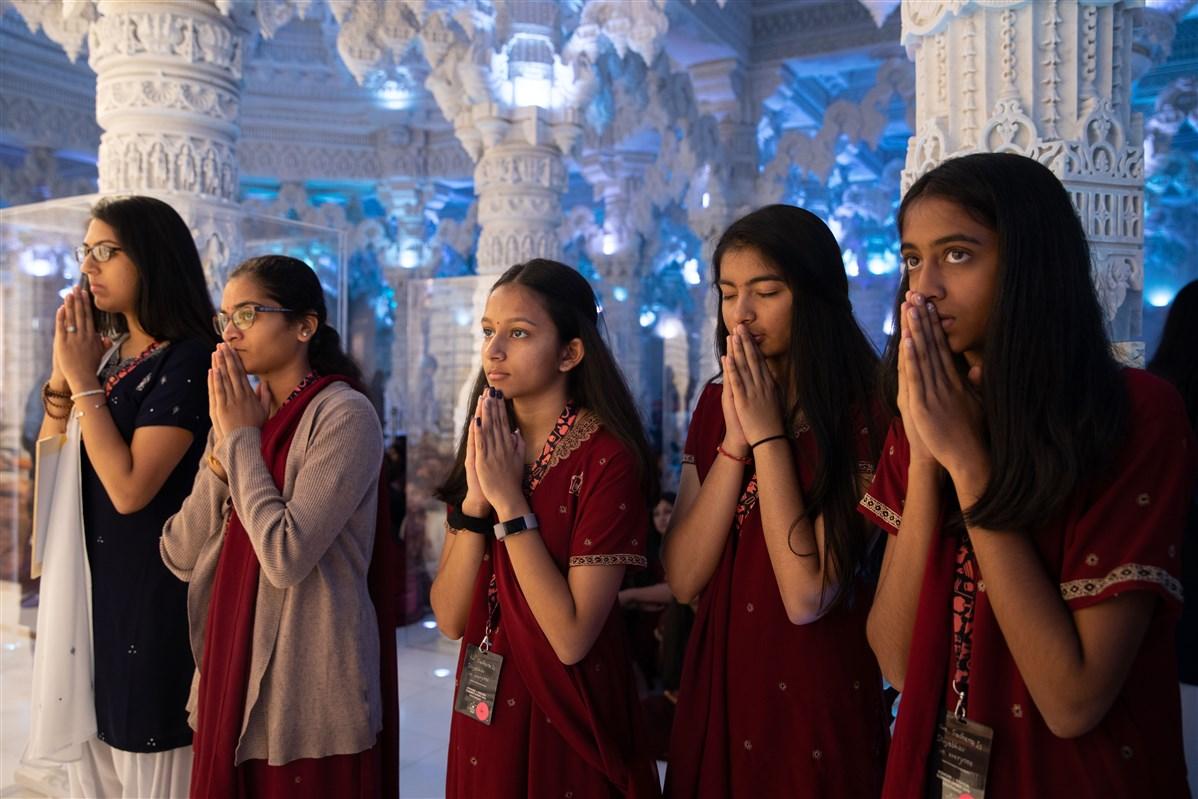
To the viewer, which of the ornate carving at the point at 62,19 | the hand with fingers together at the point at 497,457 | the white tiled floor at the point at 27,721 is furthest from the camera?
the ornate carving at the point at 62,19

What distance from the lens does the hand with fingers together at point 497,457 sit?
5.32 ft

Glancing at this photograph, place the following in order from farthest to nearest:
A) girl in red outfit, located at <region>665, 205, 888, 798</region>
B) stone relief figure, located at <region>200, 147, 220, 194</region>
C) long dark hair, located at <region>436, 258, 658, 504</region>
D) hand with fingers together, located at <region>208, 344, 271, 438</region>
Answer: stone relief figure, located at <region>200, 147, 220, 194</region>
hand with fingers together, located at <region>208, 344, 271, 438</region>
long dark hair, located at <region>436, 258, 658, 504</region>
girl in red outfit, located at <region>665, 205, 888, 798</region>

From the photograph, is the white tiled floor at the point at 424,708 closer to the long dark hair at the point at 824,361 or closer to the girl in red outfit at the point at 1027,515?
the long dark hair at the point at 824,361

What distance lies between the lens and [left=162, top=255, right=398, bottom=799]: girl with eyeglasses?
1.79m

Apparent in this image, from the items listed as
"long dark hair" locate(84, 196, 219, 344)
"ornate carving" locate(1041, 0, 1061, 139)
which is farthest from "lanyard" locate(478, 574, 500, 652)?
"ornate carving" locate(1041, 0, 1061, 139)

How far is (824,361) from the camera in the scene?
1.58 meters

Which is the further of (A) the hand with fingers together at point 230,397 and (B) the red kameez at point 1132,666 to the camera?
(A) the hand with fingers together at point 230,397

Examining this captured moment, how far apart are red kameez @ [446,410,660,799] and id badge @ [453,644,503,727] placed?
1 centimetres

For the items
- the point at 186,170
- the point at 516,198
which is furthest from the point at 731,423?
the point at 516,198

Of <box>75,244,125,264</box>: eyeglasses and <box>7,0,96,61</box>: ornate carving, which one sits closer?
<box>75,244,125,264</box>: eyeglasses

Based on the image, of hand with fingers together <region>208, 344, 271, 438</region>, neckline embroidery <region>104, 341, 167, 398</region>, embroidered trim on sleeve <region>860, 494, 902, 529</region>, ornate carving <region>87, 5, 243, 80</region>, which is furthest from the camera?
ornate carving <region>87, 5, 243, 80</region>

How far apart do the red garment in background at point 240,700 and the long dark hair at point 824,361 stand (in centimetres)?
100

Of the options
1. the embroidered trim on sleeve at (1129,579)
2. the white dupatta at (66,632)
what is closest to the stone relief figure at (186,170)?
the white dupatta at (66,632)

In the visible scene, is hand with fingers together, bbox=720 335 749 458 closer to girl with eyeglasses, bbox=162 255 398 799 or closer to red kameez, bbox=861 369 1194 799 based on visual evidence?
red kameez, bbox=861 369 1194 799
